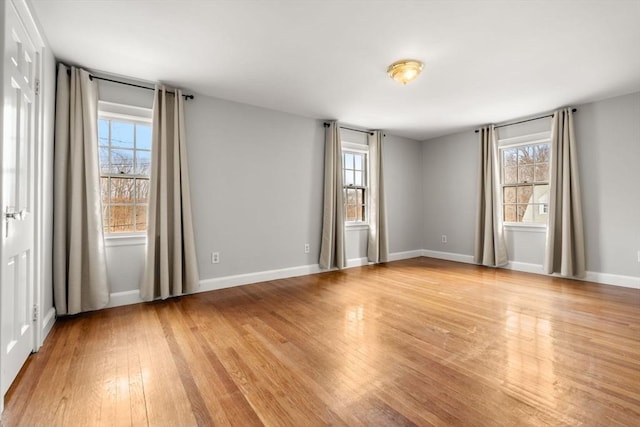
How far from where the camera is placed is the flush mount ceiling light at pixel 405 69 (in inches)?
112

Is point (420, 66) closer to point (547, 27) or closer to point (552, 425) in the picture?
point (547, 27)

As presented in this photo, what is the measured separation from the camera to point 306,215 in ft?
15.1

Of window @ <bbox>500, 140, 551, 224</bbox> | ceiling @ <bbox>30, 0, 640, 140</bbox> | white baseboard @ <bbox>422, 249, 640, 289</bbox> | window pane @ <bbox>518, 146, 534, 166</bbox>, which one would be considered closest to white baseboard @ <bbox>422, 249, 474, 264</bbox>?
white baseboard @ <bbox>422, 249, 640, 289</bbox>

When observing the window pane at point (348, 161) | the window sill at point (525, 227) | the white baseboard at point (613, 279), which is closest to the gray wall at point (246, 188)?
the window pane at point (348, 161)

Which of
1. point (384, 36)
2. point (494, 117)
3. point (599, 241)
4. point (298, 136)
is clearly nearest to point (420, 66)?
point (384, 36)

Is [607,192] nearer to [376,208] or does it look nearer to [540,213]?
[540,213]

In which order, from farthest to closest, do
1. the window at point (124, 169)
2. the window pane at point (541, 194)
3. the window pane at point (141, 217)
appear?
the window pane at point (541, 194)
the window pane at point (141, 217)
the window at point (124, 169)

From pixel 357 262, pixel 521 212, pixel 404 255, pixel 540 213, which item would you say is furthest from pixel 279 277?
pixel 540 213

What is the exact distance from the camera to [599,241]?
4020 millimetres

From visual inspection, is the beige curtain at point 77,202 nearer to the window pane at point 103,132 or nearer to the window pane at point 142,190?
the window pane at point 103,132

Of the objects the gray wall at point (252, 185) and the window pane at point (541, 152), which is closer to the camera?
the gray wall at point (252, 185)

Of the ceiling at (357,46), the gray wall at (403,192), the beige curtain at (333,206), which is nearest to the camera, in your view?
the ceiling at (357,46)

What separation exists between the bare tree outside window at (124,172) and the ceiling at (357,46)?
615mm

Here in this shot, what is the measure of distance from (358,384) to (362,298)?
1690 millimetres
